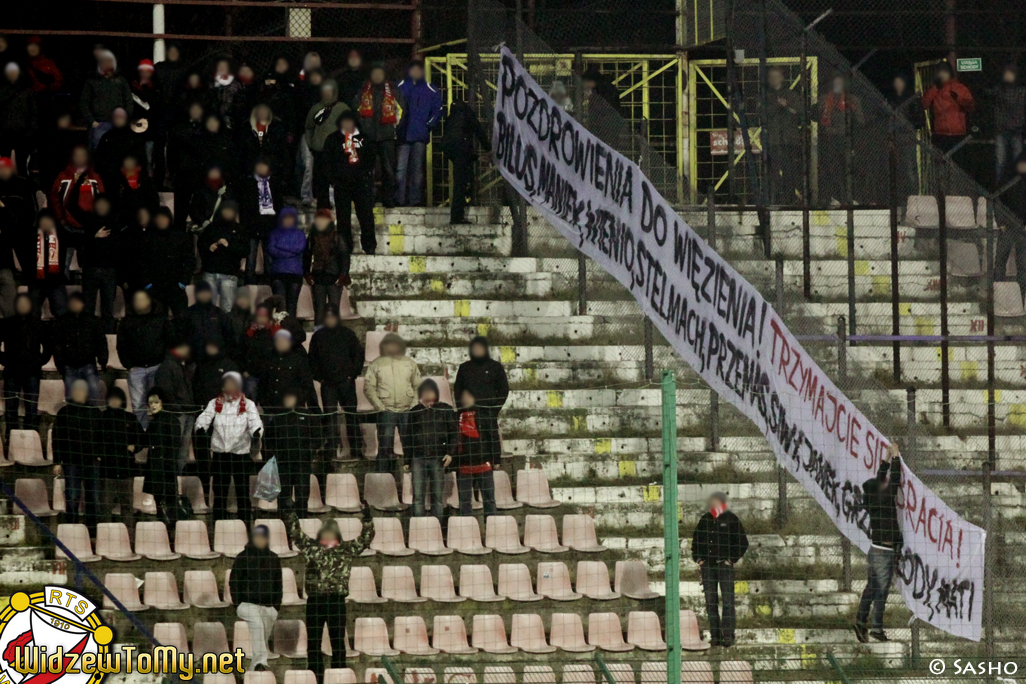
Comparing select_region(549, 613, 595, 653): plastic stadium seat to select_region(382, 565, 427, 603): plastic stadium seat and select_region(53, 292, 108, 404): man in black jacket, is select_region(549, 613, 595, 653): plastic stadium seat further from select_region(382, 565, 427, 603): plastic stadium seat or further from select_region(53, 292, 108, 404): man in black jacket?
select_region(53, 292, 108, 404): man in black jacket

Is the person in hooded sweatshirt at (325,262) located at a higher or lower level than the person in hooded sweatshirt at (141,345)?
higher

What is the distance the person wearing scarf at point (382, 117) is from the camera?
1588cm

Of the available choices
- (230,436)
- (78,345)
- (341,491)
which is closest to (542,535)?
(341,491)

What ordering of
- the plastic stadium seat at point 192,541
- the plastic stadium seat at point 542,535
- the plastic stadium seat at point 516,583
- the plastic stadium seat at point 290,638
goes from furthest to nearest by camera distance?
the plastic stadium seat at point 542,535, the plastic stadium seat at point 516,583, the plastic stadium seat at point 192,541, the plastic stadium seat at point 290,638

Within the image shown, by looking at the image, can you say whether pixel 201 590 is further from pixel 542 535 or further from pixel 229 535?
pixel 542 535

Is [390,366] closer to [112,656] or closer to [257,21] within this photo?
[112,656]

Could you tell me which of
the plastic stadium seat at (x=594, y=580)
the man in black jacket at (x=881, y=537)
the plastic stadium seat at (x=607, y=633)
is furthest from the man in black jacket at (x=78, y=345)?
the man in black jacket at (x=881, y=537)

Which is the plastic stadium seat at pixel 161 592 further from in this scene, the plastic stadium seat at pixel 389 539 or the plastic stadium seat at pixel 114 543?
the plastic stadium seat at pixel 389 539

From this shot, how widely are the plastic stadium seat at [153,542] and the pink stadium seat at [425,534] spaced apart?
68.7 inches

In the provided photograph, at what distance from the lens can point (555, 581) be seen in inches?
485

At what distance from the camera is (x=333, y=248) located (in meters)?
14.5

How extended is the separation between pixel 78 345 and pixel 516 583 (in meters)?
4.09

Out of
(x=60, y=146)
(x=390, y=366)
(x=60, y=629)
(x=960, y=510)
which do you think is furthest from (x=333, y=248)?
(x=960, y=510)

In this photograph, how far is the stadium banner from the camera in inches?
460
